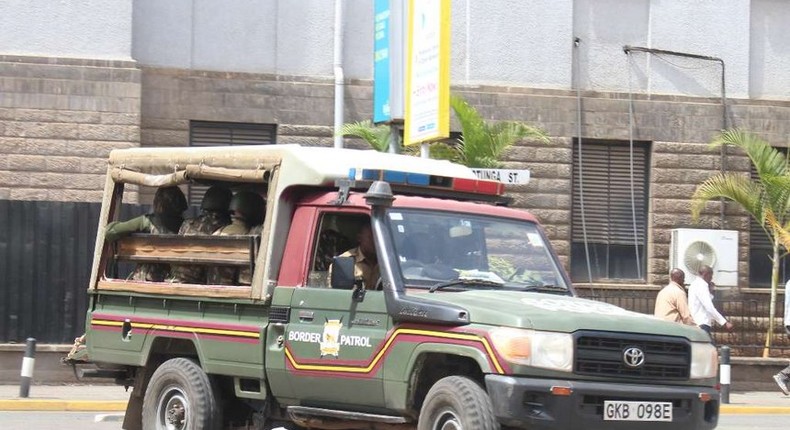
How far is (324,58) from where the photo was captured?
76.5ft

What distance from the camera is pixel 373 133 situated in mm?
20891

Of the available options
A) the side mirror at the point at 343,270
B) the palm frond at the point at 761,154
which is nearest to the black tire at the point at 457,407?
the side mirror at the point at 343,270

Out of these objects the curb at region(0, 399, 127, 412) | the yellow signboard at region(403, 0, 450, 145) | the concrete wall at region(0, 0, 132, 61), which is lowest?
the curb at region(0, 399, 127, 412)

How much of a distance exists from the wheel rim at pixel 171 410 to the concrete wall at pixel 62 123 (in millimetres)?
10862

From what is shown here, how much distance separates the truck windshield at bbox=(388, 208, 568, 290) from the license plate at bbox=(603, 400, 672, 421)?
1399 millimetres

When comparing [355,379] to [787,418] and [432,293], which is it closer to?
[432,293]

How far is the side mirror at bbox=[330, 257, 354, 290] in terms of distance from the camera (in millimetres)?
9594

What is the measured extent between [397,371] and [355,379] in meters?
0.44

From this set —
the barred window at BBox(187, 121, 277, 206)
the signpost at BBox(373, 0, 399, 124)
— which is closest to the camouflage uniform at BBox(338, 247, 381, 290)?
the signpost at BBox(373, 0, 399, 124)

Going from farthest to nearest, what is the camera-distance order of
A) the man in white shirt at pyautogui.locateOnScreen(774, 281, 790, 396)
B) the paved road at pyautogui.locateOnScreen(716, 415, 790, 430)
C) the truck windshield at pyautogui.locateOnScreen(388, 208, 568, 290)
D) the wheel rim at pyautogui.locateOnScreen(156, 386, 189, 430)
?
the man in white shirt at pyautogui.locateOnScreen(774, 281, 790, 396) < the paved road at pyautogui.locateOnScreen(716, 415, 790, 430) < the wheel rim at pyautogui.locateOnScreen(156, 386, 189, 430) < the truck windshield at pyautogui.locateOnScreen(388, 208, 568, 290)

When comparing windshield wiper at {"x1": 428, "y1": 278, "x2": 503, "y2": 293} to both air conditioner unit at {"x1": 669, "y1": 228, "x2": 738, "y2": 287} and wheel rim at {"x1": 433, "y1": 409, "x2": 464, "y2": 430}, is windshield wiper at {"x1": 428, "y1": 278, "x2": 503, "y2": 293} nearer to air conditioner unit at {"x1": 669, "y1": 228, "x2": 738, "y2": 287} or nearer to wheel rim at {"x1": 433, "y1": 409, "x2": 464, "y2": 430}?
wheel rim at {"x1": 433, "y1": 409, "x2": 464, "y2": 430}

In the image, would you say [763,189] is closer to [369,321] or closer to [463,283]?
[463,283]

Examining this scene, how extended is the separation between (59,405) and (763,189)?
1212 centimetres

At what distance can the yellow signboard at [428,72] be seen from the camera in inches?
669
